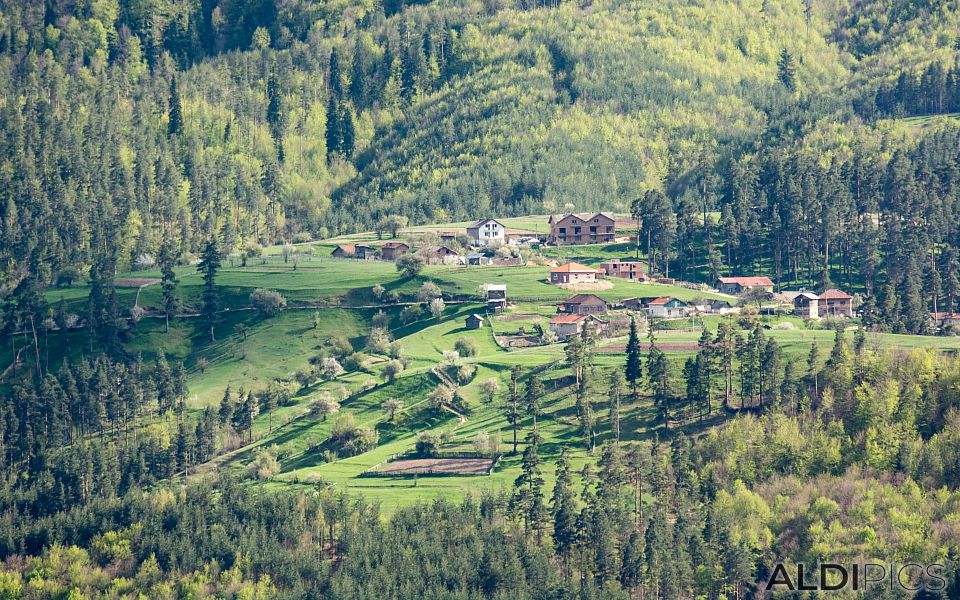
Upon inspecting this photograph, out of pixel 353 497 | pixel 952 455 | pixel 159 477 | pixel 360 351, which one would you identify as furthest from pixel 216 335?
pixel 952 455

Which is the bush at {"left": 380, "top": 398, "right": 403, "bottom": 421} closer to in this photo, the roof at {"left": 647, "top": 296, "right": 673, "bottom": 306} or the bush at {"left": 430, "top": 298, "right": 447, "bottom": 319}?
the bush at {"left": 430, "top": 298, "right": 447, "bottom": 319}

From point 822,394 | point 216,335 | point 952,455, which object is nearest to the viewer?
point 952,455

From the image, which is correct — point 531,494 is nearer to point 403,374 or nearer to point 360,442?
point 360,442

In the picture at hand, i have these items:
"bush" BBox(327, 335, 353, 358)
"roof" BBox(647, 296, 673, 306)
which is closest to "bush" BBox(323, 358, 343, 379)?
"bush" BBox(327, 335, 353, 358)

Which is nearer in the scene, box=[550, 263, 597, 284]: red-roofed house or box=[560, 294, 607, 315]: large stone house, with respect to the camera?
box=[560, 294, 607, 315]: large stone house

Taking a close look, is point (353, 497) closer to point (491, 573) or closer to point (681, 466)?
point (491, 573)
